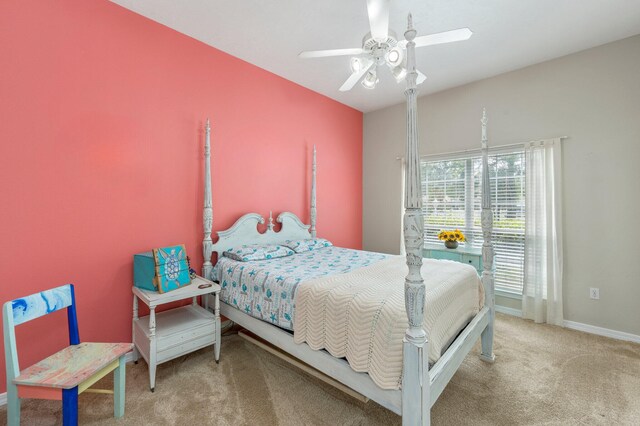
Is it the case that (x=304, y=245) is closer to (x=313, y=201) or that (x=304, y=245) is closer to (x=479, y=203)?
(x=313, y=201)

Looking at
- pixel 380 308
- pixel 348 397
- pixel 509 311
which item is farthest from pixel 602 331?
pixel 380 308

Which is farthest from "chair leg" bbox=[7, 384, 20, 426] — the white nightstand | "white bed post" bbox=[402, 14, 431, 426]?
"white bed post" bbox=[402, 14, 431, 426]

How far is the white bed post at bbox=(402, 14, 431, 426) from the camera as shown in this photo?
1.28 m

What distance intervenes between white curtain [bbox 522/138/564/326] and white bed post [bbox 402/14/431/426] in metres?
2.70

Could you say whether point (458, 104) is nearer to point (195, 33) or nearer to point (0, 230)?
point (195, 33)

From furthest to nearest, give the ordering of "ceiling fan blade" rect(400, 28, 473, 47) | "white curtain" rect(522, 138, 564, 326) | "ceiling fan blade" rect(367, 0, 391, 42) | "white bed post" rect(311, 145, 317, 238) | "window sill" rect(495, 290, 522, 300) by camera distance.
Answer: "white bed post" rect(311, 145, 317, 238) → "window sill" rect(495, 290, 522, 300) → "white curtain" rect(522, 138, 564, 326) → "ceiling fan blade" rect(400, 28, 473, 47) → "ceiling fan blade" rect(367, 0, 391, 42)

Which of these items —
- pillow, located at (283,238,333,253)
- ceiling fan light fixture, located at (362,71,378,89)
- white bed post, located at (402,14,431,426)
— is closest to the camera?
white bed post, located at (402,14,431,426)

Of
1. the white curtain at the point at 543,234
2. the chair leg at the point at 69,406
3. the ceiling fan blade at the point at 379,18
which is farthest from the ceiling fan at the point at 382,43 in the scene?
the chair leg at the point at 69,406

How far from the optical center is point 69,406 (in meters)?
1.42

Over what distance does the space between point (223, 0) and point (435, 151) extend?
124 inches

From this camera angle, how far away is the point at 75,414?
1447mm

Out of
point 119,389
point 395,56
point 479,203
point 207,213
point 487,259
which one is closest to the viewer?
point 119,389

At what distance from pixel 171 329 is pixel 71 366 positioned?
685 mm

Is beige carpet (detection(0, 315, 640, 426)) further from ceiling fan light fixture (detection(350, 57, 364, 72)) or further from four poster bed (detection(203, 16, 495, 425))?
ceiling fan light fixture (detection(350, 57, 364, 72))
